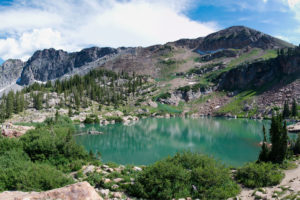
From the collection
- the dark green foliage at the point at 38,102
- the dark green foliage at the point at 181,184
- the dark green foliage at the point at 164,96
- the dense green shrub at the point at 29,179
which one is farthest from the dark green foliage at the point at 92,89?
the dark green foliage at the point at 181,184

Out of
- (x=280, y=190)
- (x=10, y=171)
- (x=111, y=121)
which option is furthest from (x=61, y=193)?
(x=111, y=121)

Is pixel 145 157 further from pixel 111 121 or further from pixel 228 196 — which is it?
pixel 111 121

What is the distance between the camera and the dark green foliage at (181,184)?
1521cm

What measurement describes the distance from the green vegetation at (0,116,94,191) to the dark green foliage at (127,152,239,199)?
22.2ft

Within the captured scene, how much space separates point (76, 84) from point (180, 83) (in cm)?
9077

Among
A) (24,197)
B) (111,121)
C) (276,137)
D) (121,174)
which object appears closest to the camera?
(24,197)

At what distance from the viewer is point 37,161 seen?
2298cm

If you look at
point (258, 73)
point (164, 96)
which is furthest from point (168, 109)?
point (258, 73)

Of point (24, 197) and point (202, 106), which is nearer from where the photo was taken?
point (24, 197)

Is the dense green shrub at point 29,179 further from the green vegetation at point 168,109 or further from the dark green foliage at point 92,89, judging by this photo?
the green vegetation at point 168,109

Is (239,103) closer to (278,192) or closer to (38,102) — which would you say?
(38,102)

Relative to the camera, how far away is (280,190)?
1516 centimetres

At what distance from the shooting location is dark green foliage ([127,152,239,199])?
15211 millimetres

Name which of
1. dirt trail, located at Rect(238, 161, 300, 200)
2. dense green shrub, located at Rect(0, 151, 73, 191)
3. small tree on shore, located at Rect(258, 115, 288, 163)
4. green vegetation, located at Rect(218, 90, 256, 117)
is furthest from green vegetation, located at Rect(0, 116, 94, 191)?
green vegetation, located at Rect(218, 90, 256, 117)
